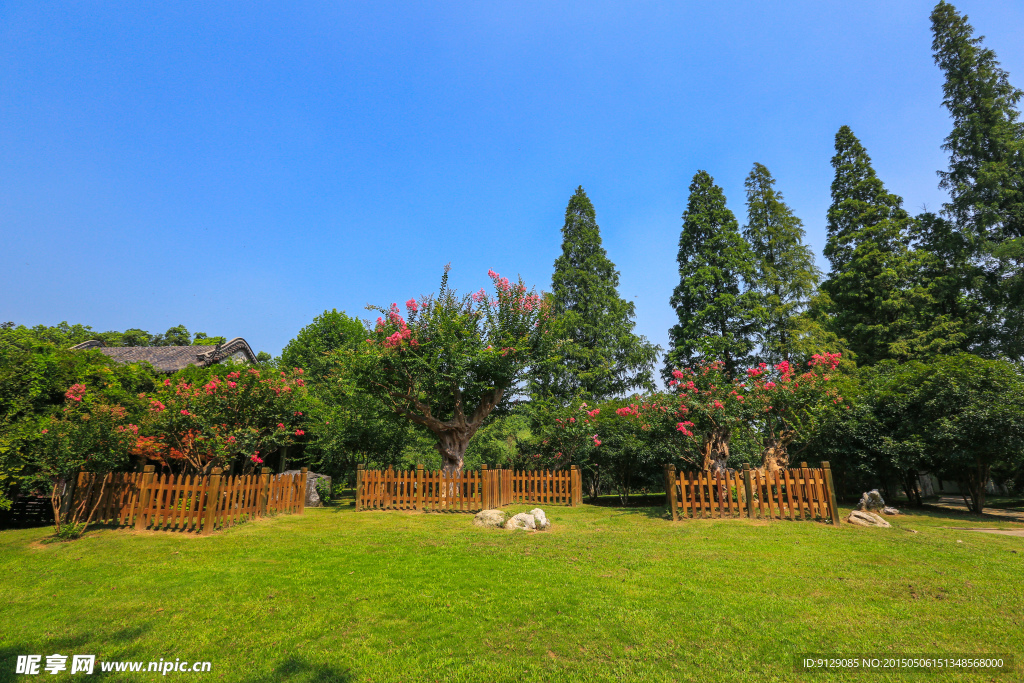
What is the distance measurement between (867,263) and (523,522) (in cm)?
2342

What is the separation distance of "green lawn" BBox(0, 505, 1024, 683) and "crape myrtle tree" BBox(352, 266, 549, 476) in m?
6.24

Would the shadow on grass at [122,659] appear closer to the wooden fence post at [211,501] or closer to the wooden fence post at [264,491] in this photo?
the wooden fence post at [211,501]

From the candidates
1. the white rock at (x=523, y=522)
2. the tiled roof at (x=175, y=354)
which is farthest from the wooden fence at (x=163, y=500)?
the tiled roof at (x=175, y=354)

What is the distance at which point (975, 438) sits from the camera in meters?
11.9

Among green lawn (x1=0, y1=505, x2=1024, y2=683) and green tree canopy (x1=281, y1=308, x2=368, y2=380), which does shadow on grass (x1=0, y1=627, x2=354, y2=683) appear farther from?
green tree canopy (x1=281, y1=308, x2=368, y2=380)

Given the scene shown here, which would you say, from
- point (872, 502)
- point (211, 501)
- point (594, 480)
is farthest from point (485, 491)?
point (872, 502)

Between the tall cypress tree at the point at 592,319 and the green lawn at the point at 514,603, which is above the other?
the tall cypress tree at the point at 592,319

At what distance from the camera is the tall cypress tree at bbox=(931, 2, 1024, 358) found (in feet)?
65.2

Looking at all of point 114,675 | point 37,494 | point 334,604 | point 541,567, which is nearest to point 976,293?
point 541,567

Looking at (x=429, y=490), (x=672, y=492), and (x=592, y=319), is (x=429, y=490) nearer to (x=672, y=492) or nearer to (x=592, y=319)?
(x=672, y=492)

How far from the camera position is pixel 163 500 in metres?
9.95

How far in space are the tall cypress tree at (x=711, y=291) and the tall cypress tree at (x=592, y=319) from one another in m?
2.45

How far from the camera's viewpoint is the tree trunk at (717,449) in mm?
12375

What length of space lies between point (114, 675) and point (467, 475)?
33.6ft
